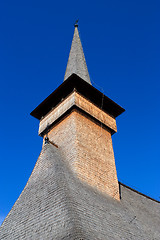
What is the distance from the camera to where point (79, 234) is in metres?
6.24

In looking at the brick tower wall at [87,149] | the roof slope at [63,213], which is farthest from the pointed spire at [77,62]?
the roof slope at [63,213]

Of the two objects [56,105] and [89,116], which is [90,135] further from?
[56,105]

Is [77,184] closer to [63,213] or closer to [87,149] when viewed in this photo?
[63,213]

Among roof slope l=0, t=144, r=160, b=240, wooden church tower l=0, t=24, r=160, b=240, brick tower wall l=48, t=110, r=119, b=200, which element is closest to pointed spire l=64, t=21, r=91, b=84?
wooden church tower l=0, t=24, r=160, b=240

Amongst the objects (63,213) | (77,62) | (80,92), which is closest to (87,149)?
(80,92)

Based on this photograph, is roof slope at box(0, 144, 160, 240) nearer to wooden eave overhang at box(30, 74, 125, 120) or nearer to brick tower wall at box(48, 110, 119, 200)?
brick tower wall at box(48, 110, 119, 200)

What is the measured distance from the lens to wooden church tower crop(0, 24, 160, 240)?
744 cm

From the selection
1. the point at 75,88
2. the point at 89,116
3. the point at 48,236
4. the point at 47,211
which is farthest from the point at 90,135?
the point at 48,236

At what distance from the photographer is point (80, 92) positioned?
14328mm

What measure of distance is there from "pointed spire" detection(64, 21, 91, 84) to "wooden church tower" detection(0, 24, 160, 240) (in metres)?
0.11

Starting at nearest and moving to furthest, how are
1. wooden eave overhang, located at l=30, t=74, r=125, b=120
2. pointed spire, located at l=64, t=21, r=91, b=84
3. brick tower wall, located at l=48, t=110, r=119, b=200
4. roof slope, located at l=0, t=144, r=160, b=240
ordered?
roof slope, located at l=0, t=144, r=160, b=240 → brick tower wall, located at l=48, t=110, r=119, b=200 → wooden eave overhang, located at l=30, t=74, r=125, b=120 → pointed spire, located at l=64, t=21, r=91, b=84

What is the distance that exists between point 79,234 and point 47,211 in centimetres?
195

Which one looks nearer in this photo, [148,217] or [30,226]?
[30,226]

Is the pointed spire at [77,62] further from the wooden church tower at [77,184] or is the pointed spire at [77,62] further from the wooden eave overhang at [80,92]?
the wooden eave overhang at [80,92]
